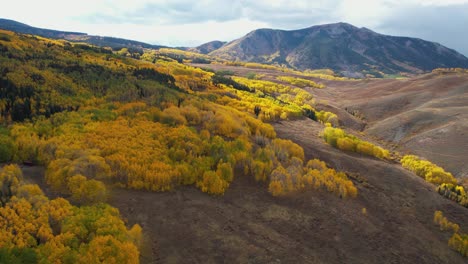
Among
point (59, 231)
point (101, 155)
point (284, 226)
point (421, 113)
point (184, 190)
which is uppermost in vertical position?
point (421, 113)

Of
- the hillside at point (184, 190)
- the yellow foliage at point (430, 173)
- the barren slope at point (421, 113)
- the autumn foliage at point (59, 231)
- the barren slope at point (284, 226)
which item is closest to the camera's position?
the autumn foliage at point (59, 231)

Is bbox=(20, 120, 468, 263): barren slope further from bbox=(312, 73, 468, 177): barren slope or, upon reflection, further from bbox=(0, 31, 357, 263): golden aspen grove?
bbox=(312, 73, 468, 177): barren slope

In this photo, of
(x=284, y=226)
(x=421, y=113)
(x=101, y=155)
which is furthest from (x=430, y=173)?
(x=421, y=113)

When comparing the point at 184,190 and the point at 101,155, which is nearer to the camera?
the point at 184,190

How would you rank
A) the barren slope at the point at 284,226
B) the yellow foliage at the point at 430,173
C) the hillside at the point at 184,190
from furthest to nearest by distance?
the yellow foliage at the point at 430,173
the barren slope at the point at 284,226
the hillside at the point at 184,190

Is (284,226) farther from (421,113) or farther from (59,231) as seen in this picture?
(421,113)

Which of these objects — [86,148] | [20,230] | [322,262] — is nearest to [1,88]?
[86,148]

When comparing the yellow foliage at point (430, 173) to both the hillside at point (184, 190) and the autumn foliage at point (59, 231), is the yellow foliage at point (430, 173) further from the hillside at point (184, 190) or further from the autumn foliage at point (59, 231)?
the autumn foliage at point (59, 231)

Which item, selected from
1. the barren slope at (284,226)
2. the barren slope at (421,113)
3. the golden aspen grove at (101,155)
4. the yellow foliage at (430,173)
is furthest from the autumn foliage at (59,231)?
the barren slope at (421,113)

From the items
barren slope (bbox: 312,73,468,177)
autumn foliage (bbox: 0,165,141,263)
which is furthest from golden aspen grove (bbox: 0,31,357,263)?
barren slope (bbox: 312,73,468,177)
